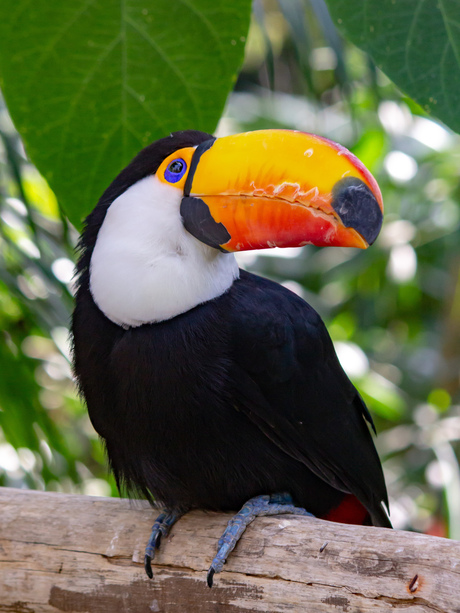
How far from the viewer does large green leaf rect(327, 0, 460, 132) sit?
0.59 metres

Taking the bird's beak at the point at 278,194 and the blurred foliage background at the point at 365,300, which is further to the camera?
the blurred foliage background at the point at 365,300

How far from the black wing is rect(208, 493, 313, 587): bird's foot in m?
0.08

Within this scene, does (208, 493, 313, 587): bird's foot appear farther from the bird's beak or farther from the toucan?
the bird's beak

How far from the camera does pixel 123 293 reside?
3.72ft

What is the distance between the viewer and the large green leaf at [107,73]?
690 millimetres

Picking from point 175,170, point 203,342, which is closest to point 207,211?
point 175,170

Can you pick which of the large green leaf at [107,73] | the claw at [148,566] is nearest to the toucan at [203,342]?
the claw at [148,566]

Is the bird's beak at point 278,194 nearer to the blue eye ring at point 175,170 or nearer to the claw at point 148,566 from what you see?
the blue eye ring at point 175,170

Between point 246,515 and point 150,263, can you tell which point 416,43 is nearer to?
point 150,263

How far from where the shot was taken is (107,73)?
0.73 metres

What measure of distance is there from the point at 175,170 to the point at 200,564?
645mm

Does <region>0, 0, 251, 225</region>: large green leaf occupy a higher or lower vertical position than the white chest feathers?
higher

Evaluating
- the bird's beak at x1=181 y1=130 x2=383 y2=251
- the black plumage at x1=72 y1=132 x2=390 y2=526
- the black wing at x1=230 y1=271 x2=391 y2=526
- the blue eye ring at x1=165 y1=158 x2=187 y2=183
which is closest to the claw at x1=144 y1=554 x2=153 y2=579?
the black plumage at x1=72 y1=132 x2=390 y2=526

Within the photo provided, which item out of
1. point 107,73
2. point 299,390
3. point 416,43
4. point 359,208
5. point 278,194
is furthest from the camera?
point 299,390
